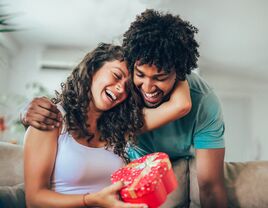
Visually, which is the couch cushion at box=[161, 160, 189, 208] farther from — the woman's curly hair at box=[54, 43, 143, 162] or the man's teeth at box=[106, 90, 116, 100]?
the man's teeth at box=[106, 90, 116, 100]

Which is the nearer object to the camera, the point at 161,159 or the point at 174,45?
the point at 161,159

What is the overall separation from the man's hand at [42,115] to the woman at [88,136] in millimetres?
19

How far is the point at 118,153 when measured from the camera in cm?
111

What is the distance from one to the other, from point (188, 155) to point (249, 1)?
4.62 feet

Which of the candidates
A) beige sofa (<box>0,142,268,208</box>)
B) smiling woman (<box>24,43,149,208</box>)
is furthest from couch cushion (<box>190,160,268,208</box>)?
smiling woman (<box>24,43,149,208</box>)

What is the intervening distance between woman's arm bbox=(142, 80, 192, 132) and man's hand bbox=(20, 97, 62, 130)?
10.6 inches

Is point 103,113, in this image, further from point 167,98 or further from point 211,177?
point 211,177

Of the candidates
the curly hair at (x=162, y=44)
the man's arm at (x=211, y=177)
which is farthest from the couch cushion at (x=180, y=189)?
the curly hair at (x=162, y=44)

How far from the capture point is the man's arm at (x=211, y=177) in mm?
1248

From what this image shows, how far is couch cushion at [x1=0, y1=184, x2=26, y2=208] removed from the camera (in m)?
1.07

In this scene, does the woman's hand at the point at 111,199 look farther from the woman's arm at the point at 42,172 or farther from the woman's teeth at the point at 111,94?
the woman's teeth at the point at 111,94

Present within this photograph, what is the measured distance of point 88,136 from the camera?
3.57ft

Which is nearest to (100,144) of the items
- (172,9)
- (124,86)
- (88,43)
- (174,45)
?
(124,86)

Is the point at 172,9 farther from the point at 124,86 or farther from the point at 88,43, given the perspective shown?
the point at 124,86
